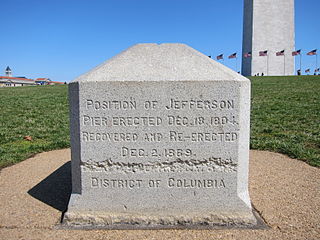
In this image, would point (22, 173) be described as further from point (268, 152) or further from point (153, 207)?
point (268, 152)

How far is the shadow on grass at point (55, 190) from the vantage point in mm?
3754

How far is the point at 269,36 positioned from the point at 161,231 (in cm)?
4761

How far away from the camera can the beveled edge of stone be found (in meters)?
3.22

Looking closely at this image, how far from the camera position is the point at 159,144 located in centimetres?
324

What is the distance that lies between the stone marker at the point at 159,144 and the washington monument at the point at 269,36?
43.7 meters

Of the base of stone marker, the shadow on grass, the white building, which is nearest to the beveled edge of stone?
the base of stone marker

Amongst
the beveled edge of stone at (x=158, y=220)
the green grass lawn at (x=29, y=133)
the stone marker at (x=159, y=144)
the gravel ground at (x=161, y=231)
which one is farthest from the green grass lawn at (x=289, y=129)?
the green grass lawn at (x=29, y=133)

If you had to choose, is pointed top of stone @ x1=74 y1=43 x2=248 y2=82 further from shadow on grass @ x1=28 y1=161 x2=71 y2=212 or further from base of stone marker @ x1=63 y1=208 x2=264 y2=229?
shadow on grass @ x1=28 y1=161 x2=71 y2=212

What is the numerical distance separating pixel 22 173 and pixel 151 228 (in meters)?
2.93

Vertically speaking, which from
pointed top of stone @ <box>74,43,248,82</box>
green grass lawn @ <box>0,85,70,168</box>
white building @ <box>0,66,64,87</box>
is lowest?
green grass lawn @ <box>0,85,70,168</box>

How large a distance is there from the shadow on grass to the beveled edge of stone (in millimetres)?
389

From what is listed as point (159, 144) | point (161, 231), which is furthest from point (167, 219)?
point (159, 144)

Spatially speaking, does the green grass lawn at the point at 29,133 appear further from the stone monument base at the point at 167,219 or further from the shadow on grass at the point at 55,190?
the stone monument base at the point at 167,219

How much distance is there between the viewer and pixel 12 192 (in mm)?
4098
